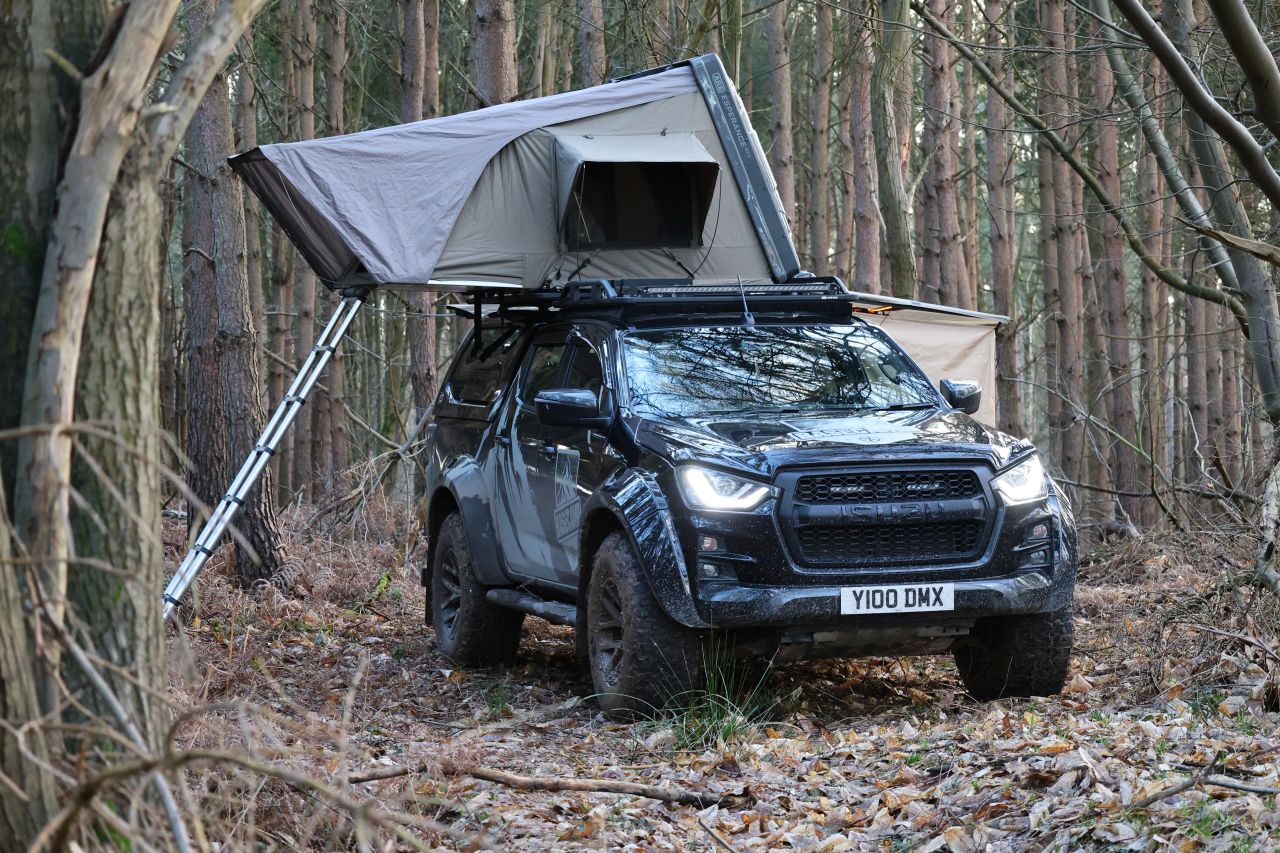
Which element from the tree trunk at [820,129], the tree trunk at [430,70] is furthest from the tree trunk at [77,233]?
the tree trunk at [820,129]

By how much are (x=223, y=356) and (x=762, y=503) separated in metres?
6.63

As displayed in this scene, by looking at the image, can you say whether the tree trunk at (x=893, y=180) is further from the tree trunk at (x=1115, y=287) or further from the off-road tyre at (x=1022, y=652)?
the off-road tyre at (x=1022, y=652)

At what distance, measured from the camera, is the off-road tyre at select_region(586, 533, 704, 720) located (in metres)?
6.85

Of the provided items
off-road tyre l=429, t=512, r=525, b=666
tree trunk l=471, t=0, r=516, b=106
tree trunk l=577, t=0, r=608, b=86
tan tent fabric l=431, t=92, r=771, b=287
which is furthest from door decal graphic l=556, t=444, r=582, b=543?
tree trunk l=577, t=0, r=608, b=86

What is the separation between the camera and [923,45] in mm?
17516

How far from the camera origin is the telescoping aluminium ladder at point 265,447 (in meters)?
8.04

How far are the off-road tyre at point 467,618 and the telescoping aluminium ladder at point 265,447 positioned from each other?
1306mm

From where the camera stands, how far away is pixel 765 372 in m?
8.06

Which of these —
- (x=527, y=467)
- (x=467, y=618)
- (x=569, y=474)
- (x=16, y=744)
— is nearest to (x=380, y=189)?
(x=527, y=467)

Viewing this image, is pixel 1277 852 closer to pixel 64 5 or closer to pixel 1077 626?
pixel 64 5

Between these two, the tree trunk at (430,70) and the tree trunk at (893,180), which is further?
the tree trunk at (430,70)

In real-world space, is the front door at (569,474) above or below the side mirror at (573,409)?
below

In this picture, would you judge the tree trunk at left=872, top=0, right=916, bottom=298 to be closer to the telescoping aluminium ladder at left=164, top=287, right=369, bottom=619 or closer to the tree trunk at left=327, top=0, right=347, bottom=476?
the telescoping aluminium ladder at left=164, top=287, right=369, bottom=619

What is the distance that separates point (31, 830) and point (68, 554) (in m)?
0.62
